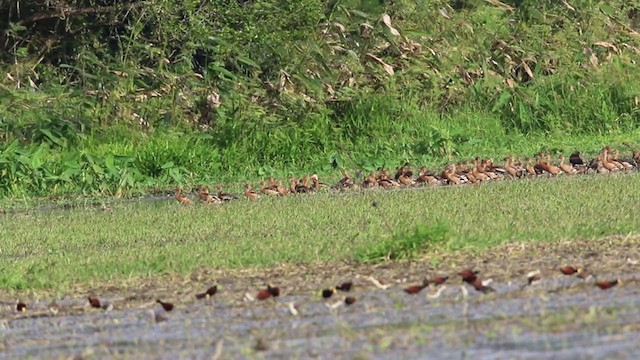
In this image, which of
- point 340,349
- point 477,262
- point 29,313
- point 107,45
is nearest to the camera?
point 340,349

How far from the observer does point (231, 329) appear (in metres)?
6.46

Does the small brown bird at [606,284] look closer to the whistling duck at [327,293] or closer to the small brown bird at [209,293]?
the whistling duck at [327,293]

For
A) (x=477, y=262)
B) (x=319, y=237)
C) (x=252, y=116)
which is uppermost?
(x=477, y=262)

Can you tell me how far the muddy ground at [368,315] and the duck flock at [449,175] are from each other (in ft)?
14.9

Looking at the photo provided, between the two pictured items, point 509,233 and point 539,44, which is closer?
point 509,233

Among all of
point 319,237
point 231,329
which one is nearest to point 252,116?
point 319,237

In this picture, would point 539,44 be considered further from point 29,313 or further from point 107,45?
point 29,313

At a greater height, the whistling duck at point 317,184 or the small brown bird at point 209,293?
the small brown bird at point 209,293

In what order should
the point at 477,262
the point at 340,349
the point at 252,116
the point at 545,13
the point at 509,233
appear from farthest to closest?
the point at 545,13 < the point at 252,116 < the point at 509,233 < the point at 477,262 < the point at 340,349

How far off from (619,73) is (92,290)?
1028 cm

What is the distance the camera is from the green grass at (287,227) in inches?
339

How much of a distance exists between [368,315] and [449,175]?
6.57 meters

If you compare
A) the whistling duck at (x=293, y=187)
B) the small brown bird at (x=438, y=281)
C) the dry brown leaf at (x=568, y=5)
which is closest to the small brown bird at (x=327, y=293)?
the small brown bird at (x=438, y=281)

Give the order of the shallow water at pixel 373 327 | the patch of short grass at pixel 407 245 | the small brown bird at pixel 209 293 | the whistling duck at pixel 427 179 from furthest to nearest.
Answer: the whistling duck at pixel 427 179
the patch of short grass at pixel 407 245
the small brown bird at pixel 209 293
the shallow water at pixel 373 327
